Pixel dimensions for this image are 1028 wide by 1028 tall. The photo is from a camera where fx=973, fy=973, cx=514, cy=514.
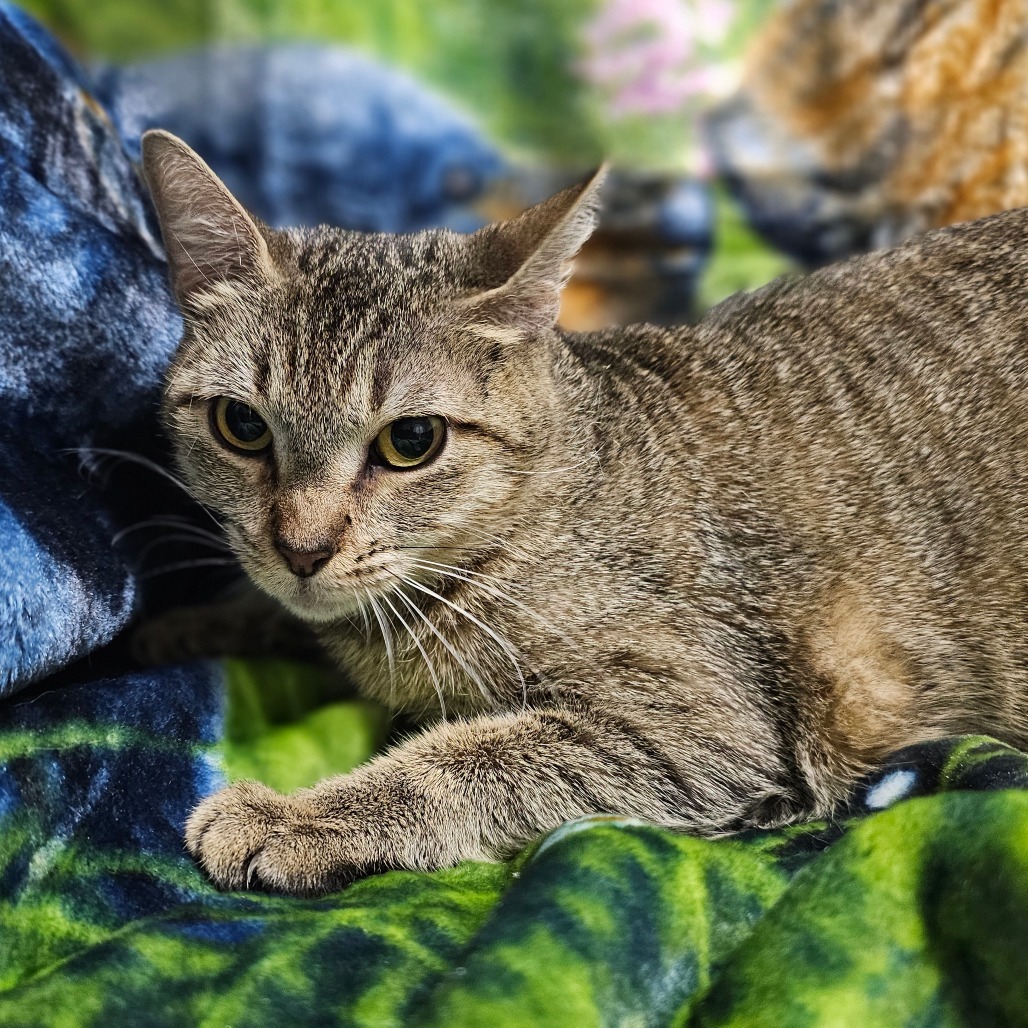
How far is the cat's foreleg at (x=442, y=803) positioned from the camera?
1.05 metres

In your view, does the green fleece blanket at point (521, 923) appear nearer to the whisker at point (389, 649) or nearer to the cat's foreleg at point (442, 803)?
the cat's foreleg at point (442, 803)

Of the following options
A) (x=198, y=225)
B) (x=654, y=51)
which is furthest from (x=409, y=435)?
(x=654, y=51)

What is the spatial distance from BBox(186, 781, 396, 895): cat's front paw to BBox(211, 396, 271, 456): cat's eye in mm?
411

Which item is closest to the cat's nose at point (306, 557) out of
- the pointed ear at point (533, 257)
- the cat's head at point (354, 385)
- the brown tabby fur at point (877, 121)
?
the cat's head at point (354, 385)

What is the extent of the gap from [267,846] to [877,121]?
2192 millimetres

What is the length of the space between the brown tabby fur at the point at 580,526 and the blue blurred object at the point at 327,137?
141cm

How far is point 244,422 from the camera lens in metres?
1.21

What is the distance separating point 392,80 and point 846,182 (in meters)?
1.24

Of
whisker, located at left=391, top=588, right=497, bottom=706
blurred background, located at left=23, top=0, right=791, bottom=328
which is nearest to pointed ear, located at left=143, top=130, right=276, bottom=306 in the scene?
whisker, located at left=391, top=588, right=497, bottom=706

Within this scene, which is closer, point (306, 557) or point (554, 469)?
point (306, 557)

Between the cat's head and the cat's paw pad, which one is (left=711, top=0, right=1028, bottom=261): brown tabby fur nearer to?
the cat's head

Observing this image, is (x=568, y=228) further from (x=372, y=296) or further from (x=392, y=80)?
(x=392, y=80)

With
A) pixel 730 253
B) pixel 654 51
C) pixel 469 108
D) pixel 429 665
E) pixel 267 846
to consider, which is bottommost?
pixel 267 846

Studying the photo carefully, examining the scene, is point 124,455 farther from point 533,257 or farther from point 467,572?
point 533,257
